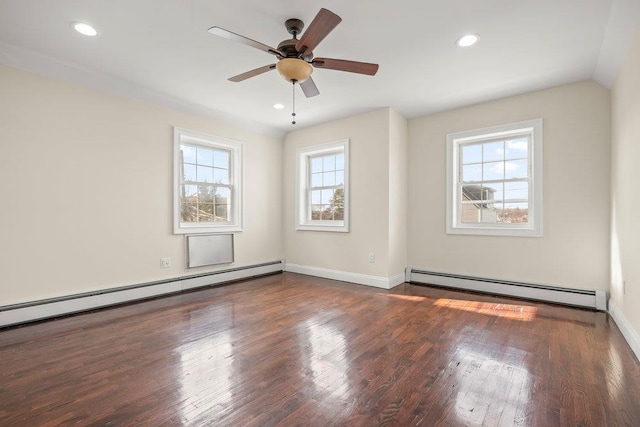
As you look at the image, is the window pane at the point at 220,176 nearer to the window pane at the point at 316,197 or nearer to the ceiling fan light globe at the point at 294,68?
the window pane at the point at 316,197

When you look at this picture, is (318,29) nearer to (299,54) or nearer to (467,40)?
(299,54)

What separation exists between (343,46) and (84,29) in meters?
2.21

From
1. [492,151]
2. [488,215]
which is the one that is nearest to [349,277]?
[488,215]

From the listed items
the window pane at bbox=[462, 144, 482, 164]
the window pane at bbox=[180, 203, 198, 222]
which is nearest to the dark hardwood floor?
the window pane at bbox=[180, 203, 198, 222]

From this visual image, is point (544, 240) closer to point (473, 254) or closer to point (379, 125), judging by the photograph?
point (473, 254)

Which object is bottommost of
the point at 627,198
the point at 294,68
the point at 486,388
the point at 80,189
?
the point at 486,388

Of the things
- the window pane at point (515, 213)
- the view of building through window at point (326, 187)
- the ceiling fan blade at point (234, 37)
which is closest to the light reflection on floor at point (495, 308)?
the window pane at point (515, 213)

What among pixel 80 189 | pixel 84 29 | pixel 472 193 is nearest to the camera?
pixel 84 29

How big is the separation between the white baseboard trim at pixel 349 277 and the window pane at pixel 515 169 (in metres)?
2.06

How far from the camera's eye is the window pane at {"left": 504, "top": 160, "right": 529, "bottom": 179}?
3.91 m

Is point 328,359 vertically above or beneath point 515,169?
beneath

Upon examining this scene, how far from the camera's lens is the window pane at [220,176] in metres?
4.79

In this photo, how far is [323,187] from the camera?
5.30m

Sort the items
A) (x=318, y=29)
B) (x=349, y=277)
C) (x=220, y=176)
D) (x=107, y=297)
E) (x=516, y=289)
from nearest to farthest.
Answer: (x=318, y=29), (x=107, y=297), (x=516, y=289), (x=349, y=277), (x=220, y=176)
